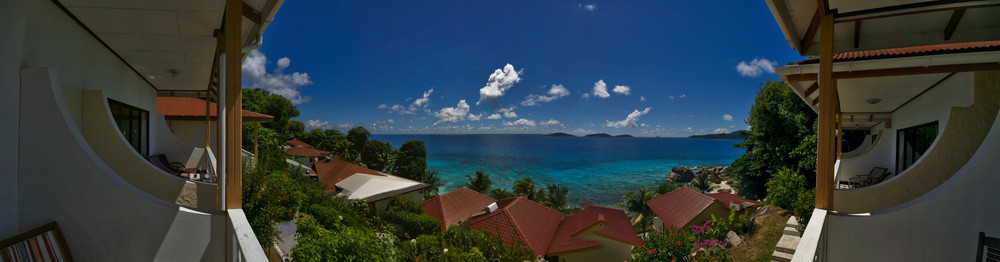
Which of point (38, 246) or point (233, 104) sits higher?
point (233, 104)

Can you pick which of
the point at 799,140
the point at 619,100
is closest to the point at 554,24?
the point at 619,100

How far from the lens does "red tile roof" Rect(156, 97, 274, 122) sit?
34.6 feet

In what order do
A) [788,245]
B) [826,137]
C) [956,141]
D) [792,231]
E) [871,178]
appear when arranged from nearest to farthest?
[826,137] → [956,141] → [788,245] → [871,178] → [792,231]

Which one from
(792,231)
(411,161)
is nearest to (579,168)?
(411,161)

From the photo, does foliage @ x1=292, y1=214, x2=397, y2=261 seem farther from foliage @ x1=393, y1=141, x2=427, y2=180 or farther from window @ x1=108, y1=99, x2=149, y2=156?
foliage @ x1=393, y1=141, x2=427, y2=180

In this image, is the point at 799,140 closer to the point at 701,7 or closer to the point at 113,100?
the point at 113,100

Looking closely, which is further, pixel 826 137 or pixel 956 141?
pixel 956 141

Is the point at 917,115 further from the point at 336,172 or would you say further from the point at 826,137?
the point at 336,172

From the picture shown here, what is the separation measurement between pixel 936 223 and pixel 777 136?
15265 mm

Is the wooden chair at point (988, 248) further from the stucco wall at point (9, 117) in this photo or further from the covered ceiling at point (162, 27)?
the stucco wall at point (9, 117)

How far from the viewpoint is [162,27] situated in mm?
4145

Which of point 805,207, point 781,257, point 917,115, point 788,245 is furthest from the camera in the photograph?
point 788,245

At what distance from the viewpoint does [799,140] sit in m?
14.6

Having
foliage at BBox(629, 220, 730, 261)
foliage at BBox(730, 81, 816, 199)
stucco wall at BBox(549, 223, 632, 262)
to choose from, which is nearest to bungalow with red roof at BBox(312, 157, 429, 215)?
stucco wall at BBox(549, 223, 632, 262)
